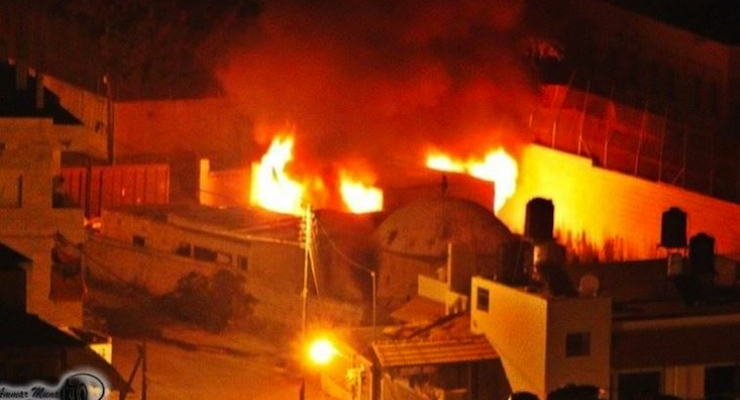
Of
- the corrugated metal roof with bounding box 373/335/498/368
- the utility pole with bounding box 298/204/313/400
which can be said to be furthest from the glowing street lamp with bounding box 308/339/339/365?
the corrugated metal roof with bounding box 373/335/498/368

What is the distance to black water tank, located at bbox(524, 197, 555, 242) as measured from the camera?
1412 inches

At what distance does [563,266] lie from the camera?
1307 inches

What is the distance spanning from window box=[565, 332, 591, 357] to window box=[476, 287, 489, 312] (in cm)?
186

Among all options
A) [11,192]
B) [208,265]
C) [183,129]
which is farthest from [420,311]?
[183,129]

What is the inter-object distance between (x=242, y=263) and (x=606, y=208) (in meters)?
8.99

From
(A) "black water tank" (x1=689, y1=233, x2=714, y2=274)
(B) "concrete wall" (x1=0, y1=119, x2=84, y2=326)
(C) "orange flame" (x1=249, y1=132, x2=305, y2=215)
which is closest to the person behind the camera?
(B) "concrete wall" (x1=0, y1=119, x2=84, y2=326)

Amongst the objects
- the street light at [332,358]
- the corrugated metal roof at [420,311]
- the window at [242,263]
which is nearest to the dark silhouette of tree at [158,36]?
the window at [242,263]

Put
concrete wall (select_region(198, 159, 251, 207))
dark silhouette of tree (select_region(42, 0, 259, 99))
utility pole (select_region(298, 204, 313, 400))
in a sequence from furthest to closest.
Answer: dark silhouette of tree (select_region(42, 0, 259, 99)) < concrete wall (select_region(198, 159, 251, 207)) < utility pole (select_region(298, 204, 313, 400))

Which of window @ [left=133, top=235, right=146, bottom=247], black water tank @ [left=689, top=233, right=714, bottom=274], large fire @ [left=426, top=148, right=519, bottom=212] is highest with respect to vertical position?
large fire @ [left=426, top=148, right=519, bottom=212]

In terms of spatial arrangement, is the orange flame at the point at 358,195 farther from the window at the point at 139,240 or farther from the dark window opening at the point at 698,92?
the dark window opening at the point at 698,92

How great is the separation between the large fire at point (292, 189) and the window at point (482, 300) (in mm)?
11814

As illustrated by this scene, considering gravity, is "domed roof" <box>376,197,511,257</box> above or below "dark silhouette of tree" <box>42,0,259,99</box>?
below

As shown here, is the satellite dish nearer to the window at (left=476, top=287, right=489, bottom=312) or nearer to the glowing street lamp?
the window at (left=476, top=287, right=489, bottom=312)

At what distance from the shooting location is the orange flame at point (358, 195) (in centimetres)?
4441
